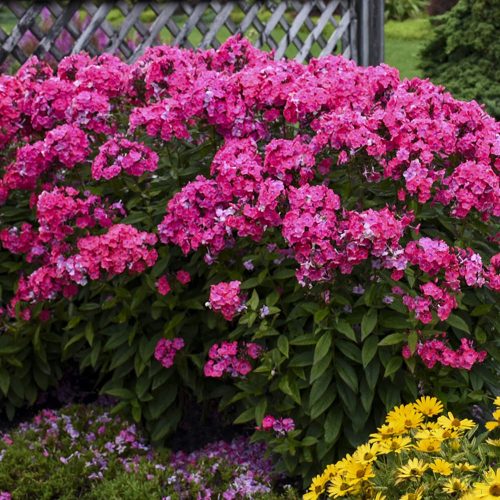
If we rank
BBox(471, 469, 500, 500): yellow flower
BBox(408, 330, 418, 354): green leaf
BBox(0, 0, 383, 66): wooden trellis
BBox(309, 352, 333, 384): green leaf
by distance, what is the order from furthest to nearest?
BBox(0, 0, 383, 66): wooden trellis, BBox(309, 352, 333, 384): green leaf, BBox(408, 330, 418, 354): green leaf, BBox(471, 469, 500, 500): yellow flower

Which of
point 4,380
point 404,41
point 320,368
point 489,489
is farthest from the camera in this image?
point 404,41

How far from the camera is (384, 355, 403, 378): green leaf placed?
10.9 ft

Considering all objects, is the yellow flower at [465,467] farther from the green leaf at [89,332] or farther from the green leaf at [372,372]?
the green leaf at [89,332]

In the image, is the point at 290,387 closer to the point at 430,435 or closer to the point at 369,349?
the point at 369,349

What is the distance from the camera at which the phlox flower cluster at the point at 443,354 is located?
10.9 feet

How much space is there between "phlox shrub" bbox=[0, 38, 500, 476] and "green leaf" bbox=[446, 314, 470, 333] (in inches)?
0.9

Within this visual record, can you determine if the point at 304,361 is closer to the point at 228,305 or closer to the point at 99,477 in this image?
the point at 228,305

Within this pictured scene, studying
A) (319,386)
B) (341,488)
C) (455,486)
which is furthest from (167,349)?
(455,486)

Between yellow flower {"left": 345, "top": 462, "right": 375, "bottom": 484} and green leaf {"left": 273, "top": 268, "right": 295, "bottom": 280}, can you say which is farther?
green leaf {"left": 273, "top": 268, "right": 295, "bottom": 280}

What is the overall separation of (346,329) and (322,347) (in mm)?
109

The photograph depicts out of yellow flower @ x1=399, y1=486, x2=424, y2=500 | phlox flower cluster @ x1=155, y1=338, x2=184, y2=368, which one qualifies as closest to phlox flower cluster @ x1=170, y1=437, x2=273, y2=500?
phlox flower cluster @ x1=155, y1=338, x2=184, y2=368

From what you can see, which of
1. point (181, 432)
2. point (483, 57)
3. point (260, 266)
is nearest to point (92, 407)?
point (181, 432)

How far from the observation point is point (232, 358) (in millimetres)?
3600

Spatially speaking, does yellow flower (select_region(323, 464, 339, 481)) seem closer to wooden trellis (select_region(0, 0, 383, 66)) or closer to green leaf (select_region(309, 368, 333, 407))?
green leaf (select_region(309, 368, 333, 407))
